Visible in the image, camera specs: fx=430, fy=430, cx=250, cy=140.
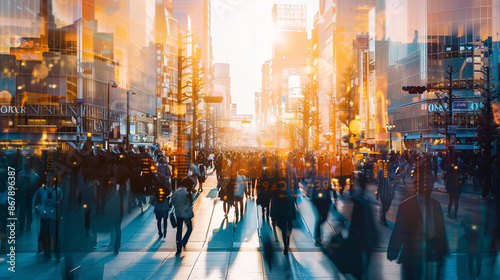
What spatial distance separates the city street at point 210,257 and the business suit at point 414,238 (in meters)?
2.53

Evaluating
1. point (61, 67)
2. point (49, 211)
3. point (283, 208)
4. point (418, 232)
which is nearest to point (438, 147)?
point (61, 67)

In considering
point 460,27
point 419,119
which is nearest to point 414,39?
point 460,27

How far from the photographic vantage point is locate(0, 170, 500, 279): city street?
8.28 metres

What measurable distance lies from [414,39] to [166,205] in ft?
208

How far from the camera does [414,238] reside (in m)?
5.67

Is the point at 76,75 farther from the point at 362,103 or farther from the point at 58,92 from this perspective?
the point at 362,103

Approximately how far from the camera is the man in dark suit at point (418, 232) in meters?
5.59

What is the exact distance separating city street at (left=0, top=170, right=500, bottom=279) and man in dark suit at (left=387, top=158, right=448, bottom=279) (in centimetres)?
253

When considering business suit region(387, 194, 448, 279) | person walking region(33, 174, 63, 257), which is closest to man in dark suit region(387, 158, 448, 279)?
business suit region(387, 194, 448, 279)

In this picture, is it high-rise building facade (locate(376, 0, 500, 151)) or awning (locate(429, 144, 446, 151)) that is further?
high-rise building facade (locate(376, 0, 500, 151))

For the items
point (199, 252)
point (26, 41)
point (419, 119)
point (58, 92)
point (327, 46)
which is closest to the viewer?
point (199, 252)

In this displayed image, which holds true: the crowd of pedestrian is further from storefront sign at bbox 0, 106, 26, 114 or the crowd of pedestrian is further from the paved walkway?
storefront sign at bbox 0, 106, 26, 114

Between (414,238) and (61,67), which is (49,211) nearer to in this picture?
(414,238)

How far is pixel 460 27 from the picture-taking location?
6097 centimetres
